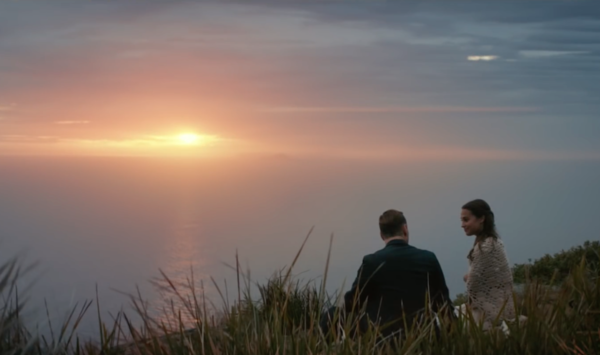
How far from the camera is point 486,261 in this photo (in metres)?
7.45

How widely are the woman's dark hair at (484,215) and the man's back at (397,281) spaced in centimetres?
133

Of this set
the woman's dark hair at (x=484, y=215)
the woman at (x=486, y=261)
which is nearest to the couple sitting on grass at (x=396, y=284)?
the woman at (x=486, y=261)

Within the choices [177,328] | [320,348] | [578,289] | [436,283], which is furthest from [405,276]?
[177,328]

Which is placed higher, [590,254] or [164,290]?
[164,290]

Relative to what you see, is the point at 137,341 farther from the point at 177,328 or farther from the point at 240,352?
the point at 240,352

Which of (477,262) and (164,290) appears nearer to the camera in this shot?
(164,290)

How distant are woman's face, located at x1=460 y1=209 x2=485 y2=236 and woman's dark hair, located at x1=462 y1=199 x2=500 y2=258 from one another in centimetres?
3

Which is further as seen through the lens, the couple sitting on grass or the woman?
the woman

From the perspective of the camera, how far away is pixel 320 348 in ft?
15.0

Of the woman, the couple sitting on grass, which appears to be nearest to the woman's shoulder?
the woman

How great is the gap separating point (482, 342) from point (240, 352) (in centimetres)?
160

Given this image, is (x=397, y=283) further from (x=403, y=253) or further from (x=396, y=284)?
(x=403, y=253)

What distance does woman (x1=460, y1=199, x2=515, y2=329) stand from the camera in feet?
24.2

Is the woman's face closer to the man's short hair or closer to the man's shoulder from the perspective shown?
the man's short hair
